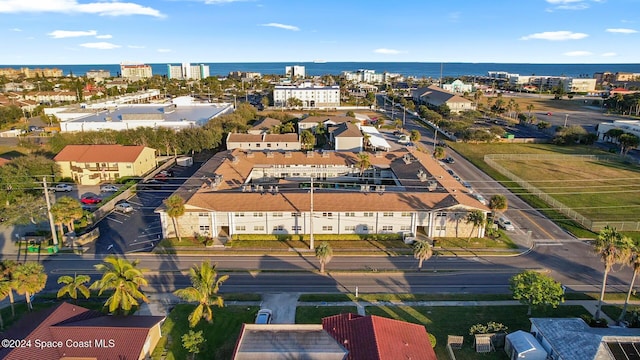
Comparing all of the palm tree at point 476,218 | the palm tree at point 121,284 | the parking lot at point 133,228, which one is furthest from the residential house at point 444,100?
the palm tree at point 121,284

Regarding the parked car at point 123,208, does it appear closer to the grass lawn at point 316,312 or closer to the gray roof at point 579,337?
the grass lawn at point 316,312

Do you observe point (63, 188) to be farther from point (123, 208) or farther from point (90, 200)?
point (123, 208)

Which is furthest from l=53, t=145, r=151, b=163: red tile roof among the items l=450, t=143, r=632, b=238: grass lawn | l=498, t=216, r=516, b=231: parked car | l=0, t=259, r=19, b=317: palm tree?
l=450, t=143, r=632, b=238: grass lawn

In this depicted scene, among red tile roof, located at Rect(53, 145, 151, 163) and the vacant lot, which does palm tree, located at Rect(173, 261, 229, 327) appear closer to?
red tile roof, located at Rect(53, 145, 151, 163)

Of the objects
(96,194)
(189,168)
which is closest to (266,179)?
(189,168)

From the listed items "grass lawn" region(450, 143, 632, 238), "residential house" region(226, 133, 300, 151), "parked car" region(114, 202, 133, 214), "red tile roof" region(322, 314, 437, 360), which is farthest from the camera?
"residential house" region(226, 133, 300, 151)
